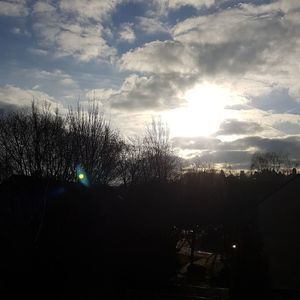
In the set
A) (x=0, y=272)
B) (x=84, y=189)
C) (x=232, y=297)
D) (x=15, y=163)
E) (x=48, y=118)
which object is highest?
(x=48, y=118)

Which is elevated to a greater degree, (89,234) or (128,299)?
(89,234)

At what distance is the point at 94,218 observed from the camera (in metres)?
22.6

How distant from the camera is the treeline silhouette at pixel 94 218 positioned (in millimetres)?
17438

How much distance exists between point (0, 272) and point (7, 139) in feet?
47.3

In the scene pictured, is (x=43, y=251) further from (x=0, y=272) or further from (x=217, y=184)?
(x=217, y=184)

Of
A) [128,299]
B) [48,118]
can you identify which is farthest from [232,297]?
[48,118]

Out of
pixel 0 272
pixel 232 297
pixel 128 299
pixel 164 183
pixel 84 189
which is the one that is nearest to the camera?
pixel 0 272

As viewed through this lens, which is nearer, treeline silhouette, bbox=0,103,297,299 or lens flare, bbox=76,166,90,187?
treeline silhouette, bbox=0,103,297,299

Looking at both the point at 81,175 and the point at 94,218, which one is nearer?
the point at 94,218

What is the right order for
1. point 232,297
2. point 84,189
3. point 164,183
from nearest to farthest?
point 232,297 < point 84,189 < point 164,183

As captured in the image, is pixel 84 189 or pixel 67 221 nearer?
pixel 67 221

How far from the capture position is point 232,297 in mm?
19109

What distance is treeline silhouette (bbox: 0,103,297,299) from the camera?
17.4 m

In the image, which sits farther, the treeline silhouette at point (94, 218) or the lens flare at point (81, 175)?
the lens flare at point (81, 175)
